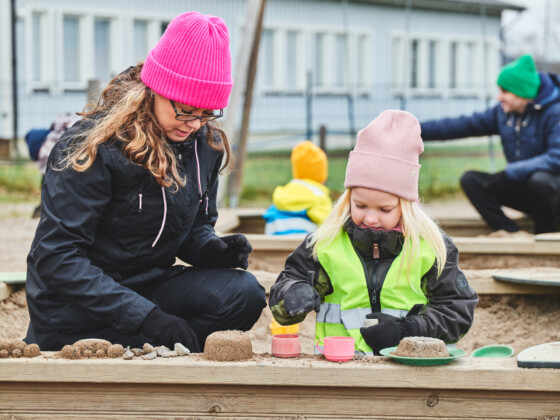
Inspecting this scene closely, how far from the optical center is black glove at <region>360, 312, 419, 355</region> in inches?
102

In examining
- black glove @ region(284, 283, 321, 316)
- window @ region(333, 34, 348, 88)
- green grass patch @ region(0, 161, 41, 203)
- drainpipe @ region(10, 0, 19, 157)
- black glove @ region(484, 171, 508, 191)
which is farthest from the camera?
window @ region(333, 34, 348, 88)

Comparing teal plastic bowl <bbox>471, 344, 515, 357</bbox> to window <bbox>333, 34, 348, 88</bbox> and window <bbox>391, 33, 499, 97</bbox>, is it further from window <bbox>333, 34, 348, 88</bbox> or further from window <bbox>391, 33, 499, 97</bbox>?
window <bbox>391, 33, 499, 97</bbox>

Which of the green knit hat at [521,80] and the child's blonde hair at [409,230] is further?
the green knit hat at [521,80]

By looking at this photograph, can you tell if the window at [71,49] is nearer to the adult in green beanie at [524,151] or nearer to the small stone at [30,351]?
the adult in green beanie at [524,151]

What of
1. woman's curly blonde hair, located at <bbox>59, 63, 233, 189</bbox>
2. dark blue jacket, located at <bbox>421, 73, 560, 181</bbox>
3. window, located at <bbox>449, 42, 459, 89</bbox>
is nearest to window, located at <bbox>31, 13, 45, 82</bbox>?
window, located at <bbox>449, 42, 459, 89</bbox>

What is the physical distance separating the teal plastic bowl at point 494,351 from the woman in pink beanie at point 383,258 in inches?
37.6

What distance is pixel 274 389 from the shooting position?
2.26 metres

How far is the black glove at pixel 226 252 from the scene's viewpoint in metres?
3.02

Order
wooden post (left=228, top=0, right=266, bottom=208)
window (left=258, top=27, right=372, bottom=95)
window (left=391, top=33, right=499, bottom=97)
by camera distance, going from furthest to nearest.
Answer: window (left=391, top=33, right=499, bottom=97) → window (left=258, top=27, right=372, bottom=95) → wooden post (left=228, top=0, right=266, bottom=208)

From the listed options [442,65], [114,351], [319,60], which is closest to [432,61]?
[442,65]

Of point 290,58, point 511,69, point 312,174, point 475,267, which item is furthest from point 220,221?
point 290,58

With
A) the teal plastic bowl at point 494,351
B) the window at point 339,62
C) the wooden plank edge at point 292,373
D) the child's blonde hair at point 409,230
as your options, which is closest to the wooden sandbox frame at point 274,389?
the wooden plank edge at point 292,373

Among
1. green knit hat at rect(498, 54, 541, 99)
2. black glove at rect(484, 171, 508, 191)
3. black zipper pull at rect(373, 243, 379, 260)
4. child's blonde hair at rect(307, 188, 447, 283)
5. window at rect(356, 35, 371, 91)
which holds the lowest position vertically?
black glove at rect(484, 171, 508, 191)

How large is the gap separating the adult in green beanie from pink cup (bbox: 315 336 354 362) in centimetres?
373
